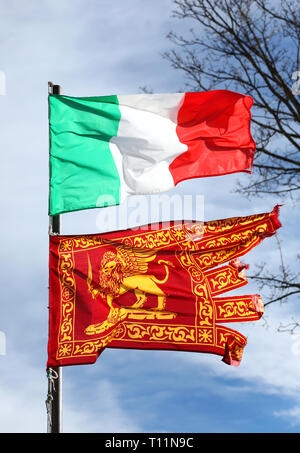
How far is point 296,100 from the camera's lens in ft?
40.8

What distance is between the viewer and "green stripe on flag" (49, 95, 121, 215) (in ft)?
32.3

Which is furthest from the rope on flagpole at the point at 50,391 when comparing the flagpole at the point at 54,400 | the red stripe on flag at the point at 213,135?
the red stripe on flag at the point at 213,135

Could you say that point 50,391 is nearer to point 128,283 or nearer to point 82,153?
point 128,283

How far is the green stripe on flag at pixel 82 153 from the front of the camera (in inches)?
388

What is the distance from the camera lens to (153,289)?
9.80m

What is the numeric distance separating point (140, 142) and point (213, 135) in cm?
103

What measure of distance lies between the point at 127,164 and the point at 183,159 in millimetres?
797

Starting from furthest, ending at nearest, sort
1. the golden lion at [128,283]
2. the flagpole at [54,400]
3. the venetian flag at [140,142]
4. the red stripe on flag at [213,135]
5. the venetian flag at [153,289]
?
the red stripe on flag at [213,135] < the venetian flag at [140,142] < the golden lion at [128,283] < the venetian flag at [153,289] < the flagpole at [54,400]

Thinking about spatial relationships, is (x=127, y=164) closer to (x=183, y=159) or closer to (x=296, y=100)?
(x=183, y=159)

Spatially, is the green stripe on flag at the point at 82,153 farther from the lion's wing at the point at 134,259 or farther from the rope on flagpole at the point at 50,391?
the rope on flagpole at the point at 50,391

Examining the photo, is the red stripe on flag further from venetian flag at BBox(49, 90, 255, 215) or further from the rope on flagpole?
the rope on flagpole

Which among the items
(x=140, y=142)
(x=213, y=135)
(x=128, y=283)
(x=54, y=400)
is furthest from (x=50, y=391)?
(x=213, y=135)

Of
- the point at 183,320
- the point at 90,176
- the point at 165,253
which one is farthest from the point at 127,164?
the point at 183,320

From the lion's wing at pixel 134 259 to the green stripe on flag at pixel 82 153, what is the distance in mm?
669
